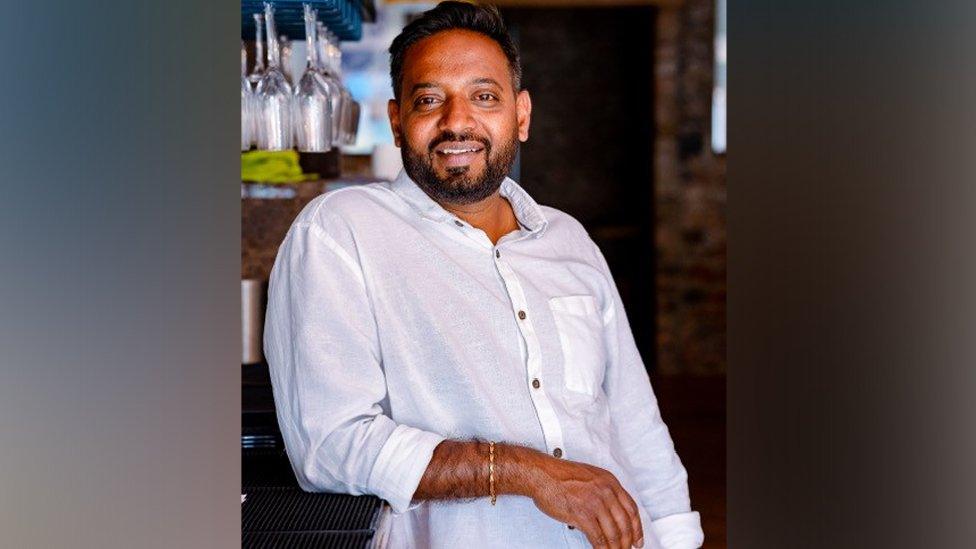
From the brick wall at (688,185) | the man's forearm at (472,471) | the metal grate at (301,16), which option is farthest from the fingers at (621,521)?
the brick wall at (688,185)

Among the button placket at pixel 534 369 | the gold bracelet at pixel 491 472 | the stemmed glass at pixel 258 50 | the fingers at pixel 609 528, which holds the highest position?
the stemmed glass at pixel 258 50

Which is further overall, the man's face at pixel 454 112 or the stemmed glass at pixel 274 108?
the stemmed glass at pixel 274 108

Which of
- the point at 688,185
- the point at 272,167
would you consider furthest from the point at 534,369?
the point at 688,185

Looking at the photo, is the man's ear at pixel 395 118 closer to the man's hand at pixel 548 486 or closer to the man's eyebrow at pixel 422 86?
the man's eyebrow at pixel 422 86

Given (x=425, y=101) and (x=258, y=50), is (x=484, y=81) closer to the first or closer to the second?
(x=425, y=101)

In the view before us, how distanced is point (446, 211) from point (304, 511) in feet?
1.65

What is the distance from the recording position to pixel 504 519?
1388 millimetres

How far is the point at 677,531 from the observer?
1.60 m

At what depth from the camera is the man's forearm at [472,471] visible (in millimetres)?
1289

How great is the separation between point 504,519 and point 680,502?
37 centimetres

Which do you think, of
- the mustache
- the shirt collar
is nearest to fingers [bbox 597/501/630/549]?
the shirt collar

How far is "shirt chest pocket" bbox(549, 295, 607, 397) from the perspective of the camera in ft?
4.91

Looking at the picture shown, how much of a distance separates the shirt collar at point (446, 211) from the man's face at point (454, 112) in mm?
25
